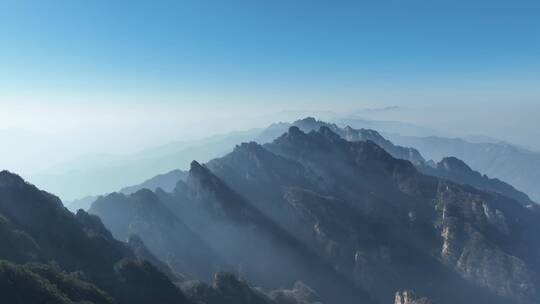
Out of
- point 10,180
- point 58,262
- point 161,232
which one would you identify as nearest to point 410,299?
point 161,232

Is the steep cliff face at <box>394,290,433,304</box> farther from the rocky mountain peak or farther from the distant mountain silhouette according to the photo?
the rocky mountain peak

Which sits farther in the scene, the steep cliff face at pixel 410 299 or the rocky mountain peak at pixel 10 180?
the steep cliff face at pixel 410 299

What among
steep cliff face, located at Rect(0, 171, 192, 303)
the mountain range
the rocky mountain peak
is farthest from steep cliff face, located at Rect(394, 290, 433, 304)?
the rocky mountain peak

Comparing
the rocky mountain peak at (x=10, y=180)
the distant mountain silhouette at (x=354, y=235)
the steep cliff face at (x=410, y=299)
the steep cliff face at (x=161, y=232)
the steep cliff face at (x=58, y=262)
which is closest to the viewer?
the steep cliff face at (x=58, y=262)

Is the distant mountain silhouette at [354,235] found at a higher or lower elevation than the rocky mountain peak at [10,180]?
lower

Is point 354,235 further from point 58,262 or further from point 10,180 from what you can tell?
point 10,180

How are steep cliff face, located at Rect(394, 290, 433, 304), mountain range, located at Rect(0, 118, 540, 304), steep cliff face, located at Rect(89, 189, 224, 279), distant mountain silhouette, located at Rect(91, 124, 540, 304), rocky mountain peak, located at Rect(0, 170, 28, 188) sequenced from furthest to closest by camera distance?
distant mountain silhouette, located at Rect(91, 124, 540, 304)
steep cliff face, located at Rect(89, 189, 224, 279)
steep cliff face, located at Rect(394, 290, 433, 304)
mountain range, located at Rect(0, 118, 540, 304)
rocky mountain peak, located at Rect(0, 170, 28, 188)

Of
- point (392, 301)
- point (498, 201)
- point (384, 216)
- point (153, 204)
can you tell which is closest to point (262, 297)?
point (392, 301)

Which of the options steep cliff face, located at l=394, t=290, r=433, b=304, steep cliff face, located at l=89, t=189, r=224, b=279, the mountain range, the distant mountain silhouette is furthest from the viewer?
the distant mountain silhouette

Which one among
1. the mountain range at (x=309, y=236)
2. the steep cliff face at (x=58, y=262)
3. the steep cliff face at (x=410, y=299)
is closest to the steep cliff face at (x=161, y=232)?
the mountain range at (x=309, y=236)

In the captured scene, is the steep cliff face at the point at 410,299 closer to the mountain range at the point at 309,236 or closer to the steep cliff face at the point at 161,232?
the mountain range at the point at 309,236

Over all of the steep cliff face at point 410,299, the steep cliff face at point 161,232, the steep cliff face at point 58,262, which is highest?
the steep cliff face at point 58,262

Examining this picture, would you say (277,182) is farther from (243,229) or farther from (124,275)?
(124,275)
